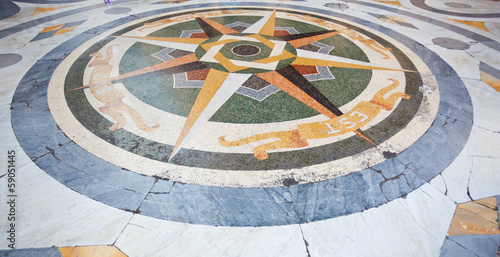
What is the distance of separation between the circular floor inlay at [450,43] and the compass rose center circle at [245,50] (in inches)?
159

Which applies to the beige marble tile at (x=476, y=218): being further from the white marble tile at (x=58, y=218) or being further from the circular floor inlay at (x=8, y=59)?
the circular floor inlay at (x=8, y=59)

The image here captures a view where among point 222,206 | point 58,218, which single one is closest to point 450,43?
point 222,206

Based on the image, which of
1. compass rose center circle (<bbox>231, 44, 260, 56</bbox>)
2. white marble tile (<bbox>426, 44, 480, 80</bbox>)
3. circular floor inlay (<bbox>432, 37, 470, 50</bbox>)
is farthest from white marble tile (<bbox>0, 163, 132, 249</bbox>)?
circular floor inlay (<bbox>432, 37, 470, 50</bbox>)

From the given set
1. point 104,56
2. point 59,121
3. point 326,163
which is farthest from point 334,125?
point 104,56

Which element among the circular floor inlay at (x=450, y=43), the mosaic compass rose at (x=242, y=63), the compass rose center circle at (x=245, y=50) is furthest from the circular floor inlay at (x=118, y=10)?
the circular floor inlay at (x=450, y=43)

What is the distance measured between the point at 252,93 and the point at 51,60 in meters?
4.01

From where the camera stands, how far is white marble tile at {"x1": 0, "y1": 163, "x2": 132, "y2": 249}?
221cm

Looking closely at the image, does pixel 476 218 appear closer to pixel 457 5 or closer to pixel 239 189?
pixel 239 189

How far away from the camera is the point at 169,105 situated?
148 inches

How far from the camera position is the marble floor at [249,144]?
2254mm

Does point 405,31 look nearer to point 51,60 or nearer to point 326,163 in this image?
point 326,163

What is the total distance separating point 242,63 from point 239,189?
276 cm

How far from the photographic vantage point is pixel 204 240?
2195 mm

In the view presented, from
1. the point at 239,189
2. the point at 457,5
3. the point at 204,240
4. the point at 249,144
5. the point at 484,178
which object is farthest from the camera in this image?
the point at 457,5
